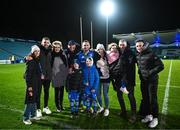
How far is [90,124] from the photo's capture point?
18.5ft

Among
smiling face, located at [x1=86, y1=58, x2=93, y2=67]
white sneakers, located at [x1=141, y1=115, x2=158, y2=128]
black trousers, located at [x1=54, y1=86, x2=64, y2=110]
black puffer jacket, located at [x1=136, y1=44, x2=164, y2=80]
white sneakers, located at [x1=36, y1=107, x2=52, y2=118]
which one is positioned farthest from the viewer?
black trousers, located at [x1=54, y1=86, x2=64, y2=110]

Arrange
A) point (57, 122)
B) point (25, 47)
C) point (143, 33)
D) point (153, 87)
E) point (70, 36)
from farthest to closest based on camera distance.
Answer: point (143, 33) < point (25, 47) < point (70, 36) < point (57, 122) < point (153, 87)

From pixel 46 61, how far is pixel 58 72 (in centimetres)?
44

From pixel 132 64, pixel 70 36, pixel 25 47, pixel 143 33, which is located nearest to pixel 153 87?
pixel 132 64

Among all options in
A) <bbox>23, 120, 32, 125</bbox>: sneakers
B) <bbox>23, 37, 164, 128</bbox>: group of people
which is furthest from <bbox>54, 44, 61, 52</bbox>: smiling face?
<bbox>23, 120, 32, 125</bbox>: sneakers

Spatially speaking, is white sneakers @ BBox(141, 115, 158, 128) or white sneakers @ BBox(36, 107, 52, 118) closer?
white sneakers @ BBox(141, 115, 158, 128)

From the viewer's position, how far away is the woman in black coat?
553 centimetres

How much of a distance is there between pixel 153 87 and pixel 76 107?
210 cm

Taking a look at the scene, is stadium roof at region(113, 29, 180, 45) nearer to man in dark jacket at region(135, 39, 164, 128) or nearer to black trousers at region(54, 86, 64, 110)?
black trousers at region(54, 86, 64, 110)

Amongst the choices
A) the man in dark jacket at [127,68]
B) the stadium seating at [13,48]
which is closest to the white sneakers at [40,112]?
the man in dark jacket at [127,68]

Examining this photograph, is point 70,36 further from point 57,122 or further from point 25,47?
point 57,122

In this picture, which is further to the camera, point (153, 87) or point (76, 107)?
point (76, 107)

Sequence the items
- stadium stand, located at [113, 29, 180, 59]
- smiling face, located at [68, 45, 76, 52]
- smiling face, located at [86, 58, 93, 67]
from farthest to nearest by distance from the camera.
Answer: stadium stand, located at [113, 29, 180, 59] → smiling face, located at [68, 45, 76, 52] → smiling face, located at [86, 58, 93, 67]

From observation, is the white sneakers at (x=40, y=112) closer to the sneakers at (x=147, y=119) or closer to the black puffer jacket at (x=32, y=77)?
the black puffer jacket at (x=32, y=77)
